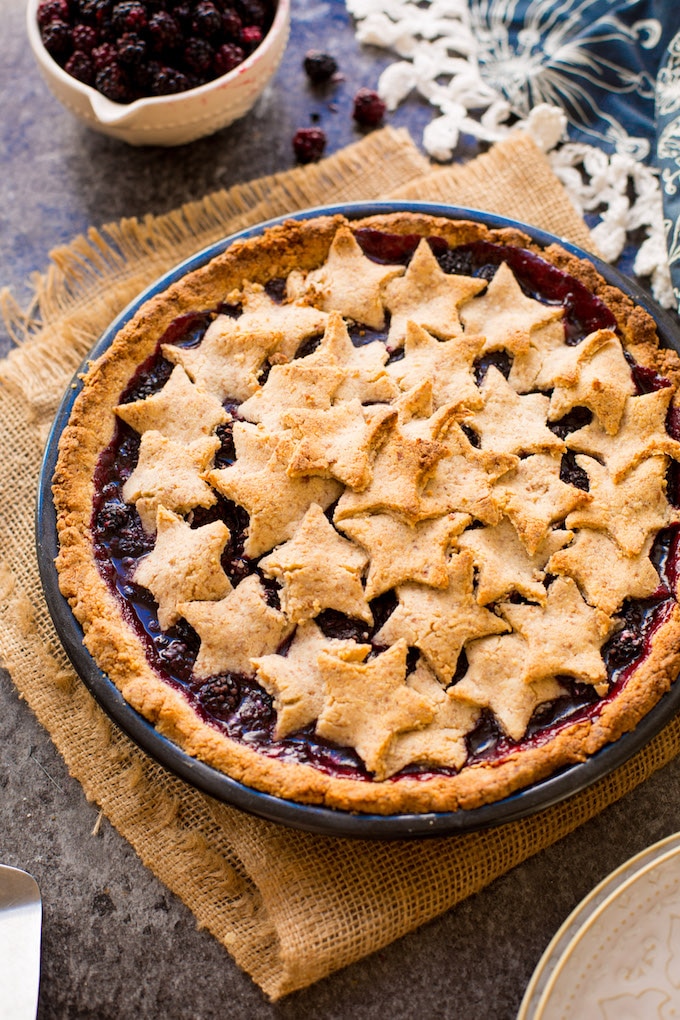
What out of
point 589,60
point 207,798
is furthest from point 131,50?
point 207,798

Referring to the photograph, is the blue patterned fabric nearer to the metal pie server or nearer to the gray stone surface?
the gray stone surface

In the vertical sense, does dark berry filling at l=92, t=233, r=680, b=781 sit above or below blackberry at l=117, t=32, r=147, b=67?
below

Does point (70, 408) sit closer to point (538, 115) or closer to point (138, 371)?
point (138, 371)

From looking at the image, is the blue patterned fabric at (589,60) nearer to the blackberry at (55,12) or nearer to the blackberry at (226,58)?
the blackberry at (226,58)

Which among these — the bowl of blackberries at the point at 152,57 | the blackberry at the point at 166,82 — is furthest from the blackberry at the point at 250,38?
the blackberry at the point at 166,82

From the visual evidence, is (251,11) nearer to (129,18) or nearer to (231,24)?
(231,24)

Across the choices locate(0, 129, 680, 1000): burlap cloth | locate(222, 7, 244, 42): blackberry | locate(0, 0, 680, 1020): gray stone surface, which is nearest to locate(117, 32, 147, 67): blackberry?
locate(222, 7, 244, 42): blackberry
